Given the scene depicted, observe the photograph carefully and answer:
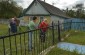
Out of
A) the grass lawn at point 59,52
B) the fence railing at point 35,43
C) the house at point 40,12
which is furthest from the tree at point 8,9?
the grass lawn at point 59,52

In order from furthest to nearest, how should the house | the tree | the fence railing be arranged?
1. the tree
2. the house
3. the fence railing

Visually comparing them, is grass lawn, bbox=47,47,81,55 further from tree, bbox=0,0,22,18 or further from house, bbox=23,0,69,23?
tree, bbox=0,0,22,18

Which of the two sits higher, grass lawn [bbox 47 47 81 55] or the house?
the house

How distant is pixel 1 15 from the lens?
53.4 m

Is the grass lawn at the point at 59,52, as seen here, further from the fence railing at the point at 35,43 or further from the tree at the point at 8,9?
the tree at the point at 8,9

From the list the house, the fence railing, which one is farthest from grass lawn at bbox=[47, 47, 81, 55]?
the house

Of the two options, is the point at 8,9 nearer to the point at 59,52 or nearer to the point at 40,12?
the point at 40,12

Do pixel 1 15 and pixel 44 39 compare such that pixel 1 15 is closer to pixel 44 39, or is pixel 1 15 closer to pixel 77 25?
pixel 77 25

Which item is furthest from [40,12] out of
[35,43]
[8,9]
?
[35,43]

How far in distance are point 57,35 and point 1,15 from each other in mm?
43111

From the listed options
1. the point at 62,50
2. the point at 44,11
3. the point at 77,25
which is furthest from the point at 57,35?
the point at 44,11

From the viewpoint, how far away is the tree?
5203 cm

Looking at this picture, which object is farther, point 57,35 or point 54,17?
point 54,17

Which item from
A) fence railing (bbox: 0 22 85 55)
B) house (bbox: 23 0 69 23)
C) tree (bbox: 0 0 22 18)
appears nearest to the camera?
fence railing (bbox: 0 22 85 55)
